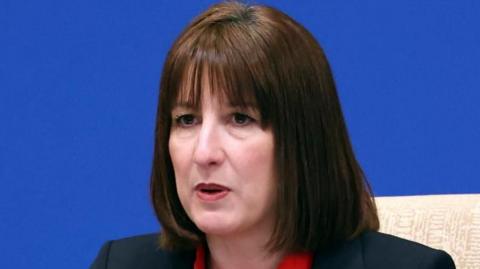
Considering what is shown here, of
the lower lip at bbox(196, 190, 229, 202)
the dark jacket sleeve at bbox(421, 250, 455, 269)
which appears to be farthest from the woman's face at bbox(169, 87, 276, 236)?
the dark jacket sleeve at bbox(421, 250, 455, 269)

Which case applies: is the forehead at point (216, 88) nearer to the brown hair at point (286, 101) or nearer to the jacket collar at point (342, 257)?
the brown hair at point (286, 101)

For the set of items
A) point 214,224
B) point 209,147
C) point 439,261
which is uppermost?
point 209,147

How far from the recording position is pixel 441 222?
58.5 inches

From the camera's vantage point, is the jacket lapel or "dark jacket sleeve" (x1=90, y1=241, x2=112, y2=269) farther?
"dark jacket sleeve" (x1=90, y1=241, x2=112, y2=269)

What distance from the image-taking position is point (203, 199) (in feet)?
4.26

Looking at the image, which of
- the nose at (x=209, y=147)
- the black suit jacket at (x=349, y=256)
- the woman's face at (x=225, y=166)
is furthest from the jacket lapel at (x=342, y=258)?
the nose at (x=209, y=147)

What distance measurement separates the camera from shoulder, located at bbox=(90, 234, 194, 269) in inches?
59.2

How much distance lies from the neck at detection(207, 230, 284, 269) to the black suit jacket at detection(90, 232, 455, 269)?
66 millimetres

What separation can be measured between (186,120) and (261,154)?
0.39 feet

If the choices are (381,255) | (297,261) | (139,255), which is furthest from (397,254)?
(139,255)

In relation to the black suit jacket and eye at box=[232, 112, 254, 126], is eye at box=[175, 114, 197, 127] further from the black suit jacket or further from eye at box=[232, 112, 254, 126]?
the black suit jacket

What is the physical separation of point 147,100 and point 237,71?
0.95 meters

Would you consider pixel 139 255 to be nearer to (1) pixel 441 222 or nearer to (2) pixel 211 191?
(2) pixel 211 191

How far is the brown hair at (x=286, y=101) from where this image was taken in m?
1.29
